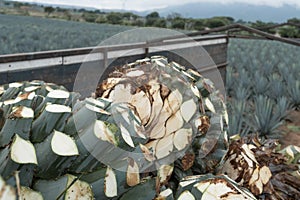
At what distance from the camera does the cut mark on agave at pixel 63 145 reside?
44cm

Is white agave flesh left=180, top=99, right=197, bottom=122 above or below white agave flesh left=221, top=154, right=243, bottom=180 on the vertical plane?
above

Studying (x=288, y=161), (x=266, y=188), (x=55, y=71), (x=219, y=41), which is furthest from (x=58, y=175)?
(x=219, y=41)

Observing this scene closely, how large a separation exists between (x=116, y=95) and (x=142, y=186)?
0.64 feet

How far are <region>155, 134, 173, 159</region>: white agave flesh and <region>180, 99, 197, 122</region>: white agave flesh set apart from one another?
42mm

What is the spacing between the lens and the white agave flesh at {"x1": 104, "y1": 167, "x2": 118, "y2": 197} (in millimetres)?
464

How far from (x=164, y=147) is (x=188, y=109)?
79 millimetres

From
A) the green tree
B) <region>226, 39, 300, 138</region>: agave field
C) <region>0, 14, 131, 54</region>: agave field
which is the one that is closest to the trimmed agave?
<region>226, 39, 300, 138</region>: agave field

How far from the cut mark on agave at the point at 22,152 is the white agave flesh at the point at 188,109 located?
283 millimetres

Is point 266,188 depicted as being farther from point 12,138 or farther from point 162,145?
point 12,138

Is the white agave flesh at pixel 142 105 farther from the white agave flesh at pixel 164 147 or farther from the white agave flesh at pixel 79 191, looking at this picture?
the white agave flesh at pixel 79 191

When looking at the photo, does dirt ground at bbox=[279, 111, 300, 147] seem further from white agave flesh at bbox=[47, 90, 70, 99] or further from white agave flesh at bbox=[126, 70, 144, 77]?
white agave flesh at bbox=[47, 90, 70, 99]

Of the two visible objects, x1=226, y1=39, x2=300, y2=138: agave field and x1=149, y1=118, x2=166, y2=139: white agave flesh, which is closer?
x1=149, y1=118, x2=166, y2=139: white agave flesh

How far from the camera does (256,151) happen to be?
0.80 meters

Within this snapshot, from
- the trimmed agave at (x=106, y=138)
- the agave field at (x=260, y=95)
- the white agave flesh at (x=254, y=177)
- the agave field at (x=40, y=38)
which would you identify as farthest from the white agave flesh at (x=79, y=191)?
the agave field at (x=40, y=38)
